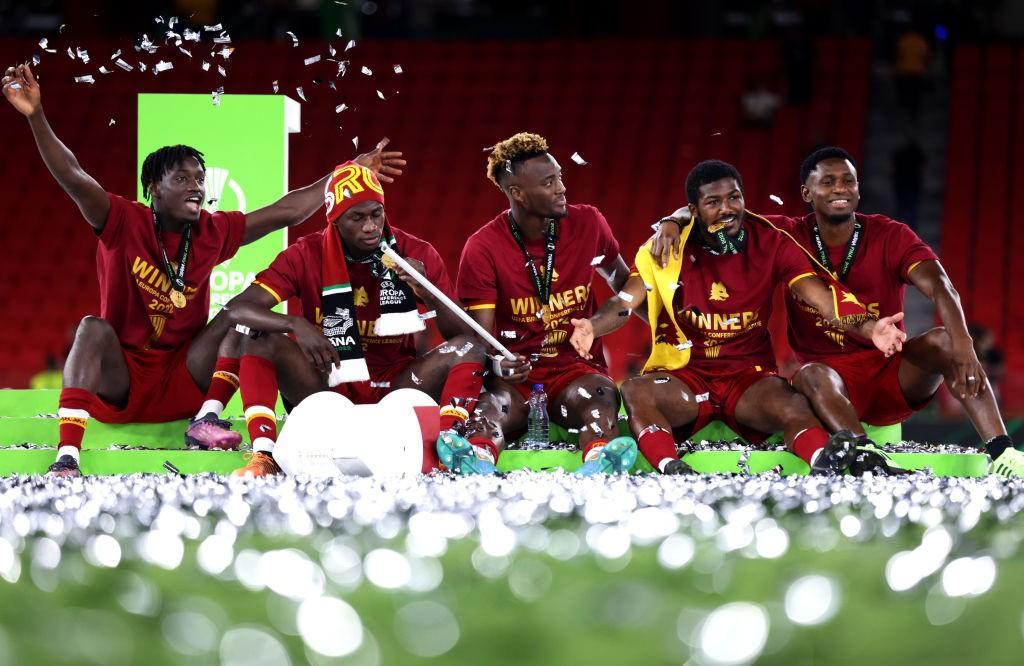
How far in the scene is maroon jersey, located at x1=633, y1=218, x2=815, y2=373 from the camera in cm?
378

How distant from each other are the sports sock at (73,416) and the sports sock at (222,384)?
35 cm

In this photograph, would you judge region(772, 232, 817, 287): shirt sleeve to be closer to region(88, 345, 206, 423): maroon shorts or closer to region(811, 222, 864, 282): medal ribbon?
region(811, 222, 864, 282): medal ribbon

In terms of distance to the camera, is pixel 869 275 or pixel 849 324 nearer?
pixel 849 324

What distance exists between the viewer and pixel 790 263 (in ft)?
12.4

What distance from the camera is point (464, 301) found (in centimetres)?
386

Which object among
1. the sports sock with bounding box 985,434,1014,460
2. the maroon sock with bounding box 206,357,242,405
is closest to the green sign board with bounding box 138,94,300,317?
the maroon sock with bounding box 206,357,242,405

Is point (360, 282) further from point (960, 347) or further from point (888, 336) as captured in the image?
point (960, 347)

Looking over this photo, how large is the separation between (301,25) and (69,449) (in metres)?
10.4

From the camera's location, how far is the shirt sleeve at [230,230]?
3.97m

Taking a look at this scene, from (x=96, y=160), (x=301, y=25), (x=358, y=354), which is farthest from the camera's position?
(x=301, y=25)

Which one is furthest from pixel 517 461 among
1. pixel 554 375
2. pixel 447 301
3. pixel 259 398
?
pixel 259 398

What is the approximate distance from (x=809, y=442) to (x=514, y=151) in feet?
4.76

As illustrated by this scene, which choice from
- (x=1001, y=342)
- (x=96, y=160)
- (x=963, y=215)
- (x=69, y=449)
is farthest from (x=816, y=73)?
(x=69, y=449)

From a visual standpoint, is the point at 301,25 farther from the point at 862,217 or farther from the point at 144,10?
the point at 862,217
